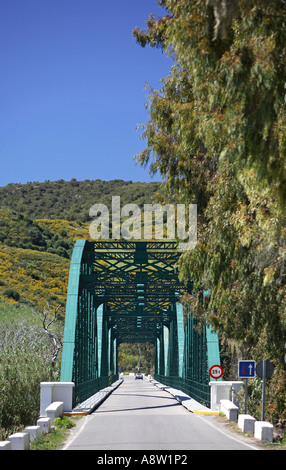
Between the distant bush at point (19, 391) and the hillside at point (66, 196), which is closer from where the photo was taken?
the distant bush at point (19, 391)

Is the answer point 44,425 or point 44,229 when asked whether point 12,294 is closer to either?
point 44,229

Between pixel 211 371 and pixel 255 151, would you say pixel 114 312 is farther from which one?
pixel 255 151

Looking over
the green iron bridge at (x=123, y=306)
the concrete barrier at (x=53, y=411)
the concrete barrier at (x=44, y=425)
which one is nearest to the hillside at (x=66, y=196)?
the green iron bridge at (x=123, y=306)

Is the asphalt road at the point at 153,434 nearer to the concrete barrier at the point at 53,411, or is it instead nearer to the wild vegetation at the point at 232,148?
the concrete barrier at the point at 53,411

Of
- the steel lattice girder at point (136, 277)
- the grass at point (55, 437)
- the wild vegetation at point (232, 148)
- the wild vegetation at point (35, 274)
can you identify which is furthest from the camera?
the steel lattice girder at point (136, 277)

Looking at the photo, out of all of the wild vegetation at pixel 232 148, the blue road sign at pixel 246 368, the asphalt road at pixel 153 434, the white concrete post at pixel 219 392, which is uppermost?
the wild vegetation at pixel 232 148

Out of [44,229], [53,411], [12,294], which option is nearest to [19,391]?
[53,411]

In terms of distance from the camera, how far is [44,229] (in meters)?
93.1

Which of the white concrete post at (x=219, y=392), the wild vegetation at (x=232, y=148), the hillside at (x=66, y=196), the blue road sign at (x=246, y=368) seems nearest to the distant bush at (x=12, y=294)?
the white concrete post at (x=219, y=392)

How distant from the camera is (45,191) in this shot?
127938 millimetres

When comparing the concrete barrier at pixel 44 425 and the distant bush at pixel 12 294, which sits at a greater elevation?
the distant bush at pixel 12 294

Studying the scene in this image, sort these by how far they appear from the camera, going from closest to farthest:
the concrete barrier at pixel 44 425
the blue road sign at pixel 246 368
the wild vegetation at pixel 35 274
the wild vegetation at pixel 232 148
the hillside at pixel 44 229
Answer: the wild vegetation at pixel 232 148 → the concrete barrier at pixel 44 425 → the blue road sign at pixel 246 368 → the wild vegetation at pixel 35 274 → the hillside at pixel 44 229

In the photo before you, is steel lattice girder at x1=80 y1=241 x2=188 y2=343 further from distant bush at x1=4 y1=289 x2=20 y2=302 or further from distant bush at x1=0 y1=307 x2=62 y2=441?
distant bush at x1=4 y1=289 x2=20 y2=302

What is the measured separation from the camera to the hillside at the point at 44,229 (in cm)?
6406
